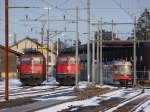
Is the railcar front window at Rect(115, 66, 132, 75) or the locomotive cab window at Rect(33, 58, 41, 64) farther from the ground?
the locomotive cab window at Rect(33, 58, 41, 64)

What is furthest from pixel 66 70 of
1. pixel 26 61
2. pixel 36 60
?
pixel 26 61

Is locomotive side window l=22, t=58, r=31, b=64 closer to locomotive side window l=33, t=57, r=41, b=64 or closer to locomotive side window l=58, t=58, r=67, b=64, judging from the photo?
locomotive side window l=33, t=57, r=41, b=64

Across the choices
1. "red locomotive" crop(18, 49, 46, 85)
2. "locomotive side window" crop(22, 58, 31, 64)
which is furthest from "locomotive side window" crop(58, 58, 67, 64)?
"locomotive side window" crop(22, 58, 31, 64)

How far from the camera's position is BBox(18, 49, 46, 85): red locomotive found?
6091cm

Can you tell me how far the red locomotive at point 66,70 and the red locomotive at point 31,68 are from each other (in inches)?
75.3

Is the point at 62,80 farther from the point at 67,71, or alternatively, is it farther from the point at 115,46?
the point at 115,46

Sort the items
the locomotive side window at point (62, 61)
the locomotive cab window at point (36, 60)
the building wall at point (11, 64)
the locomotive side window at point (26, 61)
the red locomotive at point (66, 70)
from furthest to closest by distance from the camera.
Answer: the building wall at point (11, 64), the locomotive side window at point (62, 61), the locomotive cab window at point (36, 60), the locomotive side window at point (26, 61), the red locomotive at point (66, 70)

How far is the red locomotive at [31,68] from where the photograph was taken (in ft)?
200

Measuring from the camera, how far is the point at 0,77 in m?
97.9

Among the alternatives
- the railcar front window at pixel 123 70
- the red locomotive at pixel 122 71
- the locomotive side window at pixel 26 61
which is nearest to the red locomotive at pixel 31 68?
the locomotive side window at pixel 26 61

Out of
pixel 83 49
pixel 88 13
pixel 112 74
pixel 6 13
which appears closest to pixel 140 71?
pixel 112 74

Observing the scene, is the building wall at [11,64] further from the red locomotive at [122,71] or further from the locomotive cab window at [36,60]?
the locomotive cab window at [36,60]

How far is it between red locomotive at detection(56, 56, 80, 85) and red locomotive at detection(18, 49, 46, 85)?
6.28 ft

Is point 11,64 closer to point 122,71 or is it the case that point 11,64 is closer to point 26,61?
point 122,71
